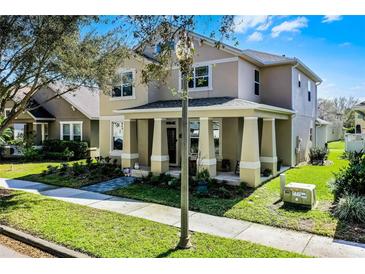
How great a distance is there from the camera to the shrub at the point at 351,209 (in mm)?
6977

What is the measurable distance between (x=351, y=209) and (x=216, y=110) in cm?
549

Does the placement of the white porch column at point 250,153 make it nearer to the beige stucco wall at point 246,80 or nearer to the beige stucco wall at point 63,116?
the beige stucco wall at point 246,80

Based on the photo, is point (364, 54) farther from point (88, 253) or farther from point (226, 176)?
point (88, 253)

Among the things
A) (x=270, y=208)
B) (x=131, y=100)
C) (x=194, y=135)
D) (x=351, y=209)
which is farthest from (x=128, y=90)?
(x=351, y=209)

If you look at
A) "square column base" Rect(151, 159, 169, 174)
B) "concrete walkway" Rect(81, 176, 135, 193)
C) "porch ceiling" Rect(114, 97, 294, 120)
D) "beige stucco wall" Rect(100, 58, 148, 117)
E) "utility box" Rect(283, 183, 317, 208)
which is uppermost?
"beige stucco wall" Rect(100, 58, 148, 117)

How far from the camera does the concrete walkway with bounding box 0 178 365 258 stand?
5.61 metres

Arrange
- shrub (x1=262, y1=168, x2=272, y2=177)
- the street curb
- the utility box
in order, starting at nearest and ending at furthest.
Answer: the street curb
the utility box
shrub (x1=262, y1=168, x2=272, y2=177)

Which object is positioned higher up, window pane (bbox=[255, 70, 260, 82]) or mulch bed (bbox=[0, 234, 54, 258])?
window pane (bbox=[255, 70, 260, 82])

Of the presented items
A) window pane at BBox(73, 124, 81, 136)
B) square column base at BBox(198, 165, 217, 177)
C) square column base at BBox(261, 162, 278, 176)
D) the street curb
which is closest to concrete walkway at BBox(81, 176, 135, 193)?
square column base at BBox(198, 165, 217, 177)

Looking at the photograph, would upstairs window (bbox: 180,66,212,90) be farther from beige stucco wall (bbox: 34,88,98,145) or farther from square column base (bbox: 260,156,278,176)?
beige stucco wall (bbox: 34,88,98,145)

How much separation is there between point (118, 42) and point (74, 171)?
659 centimetres

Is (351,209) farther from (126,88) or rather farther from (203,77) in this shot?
(126,88)

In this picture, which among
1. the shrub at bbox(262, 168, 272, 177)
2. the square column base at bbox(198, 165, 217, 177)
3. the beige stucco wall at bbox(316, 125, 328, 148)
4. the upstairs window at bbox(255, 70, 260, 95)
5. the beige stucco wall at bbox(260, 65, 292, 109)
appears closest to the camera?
the square column base at bbox(198, 165, 217, 177)

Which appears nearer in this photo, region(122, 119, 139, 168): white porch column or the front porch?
the front porch
